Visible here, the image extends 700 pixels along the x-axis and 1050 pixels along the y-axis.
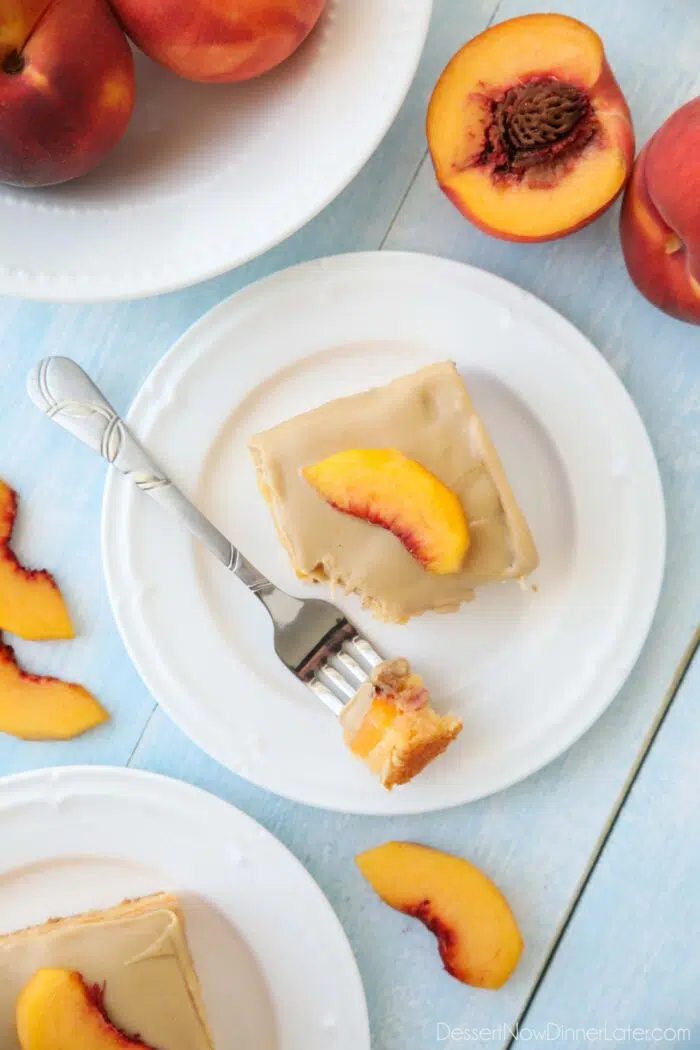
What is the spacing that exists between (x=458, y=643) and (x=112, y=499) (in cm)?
41

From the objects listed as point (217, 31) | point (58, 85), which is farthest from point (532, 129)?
point (58, 85)

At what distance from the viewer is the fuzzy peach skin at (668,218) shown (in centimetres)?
85

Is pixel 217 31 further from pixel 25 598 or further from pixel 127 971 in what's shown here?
pixel 127 971

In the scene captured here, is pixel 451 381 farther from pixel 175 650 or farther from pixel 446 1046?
pixel 446 1046

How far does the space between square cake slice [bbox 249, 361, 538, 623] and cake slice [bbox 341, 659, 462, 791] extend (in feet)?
0.28

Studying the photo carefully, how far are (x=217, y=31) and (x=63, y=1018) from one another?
0.93 metres

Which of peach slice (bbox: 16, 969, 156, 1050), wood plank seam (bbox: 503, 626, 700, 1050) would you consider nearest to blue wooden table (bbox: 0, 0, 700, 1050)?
wood plank seam (bbox: 503, 626, 700, 1050)

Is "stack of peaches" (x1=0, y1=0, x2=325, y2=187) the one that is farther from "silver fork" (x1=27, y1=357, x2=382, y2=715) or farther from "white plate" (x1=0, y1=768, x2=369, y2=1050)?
"white plate" (x1=0, y1=768, x2=369, y2=1050)

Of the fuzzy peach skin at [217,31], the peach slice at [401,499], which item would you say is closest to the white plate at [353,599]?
the peach slice at [401,499]

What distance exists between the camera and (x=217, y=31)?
2.55 feet

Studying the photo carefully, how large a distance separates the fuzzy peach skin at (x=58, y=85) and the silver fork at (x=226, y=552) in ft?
0.81

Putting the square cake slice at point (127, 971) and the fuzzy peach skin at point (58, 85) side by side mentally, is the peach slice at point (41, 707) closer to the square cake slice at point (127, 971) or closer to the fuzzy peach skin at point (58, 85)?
the square cake slice at point (127, 971)

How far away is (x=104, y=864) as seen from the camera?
106cm

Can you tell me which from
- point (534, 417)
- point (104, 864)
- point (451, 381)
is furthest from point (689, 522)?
point (104, 864)
